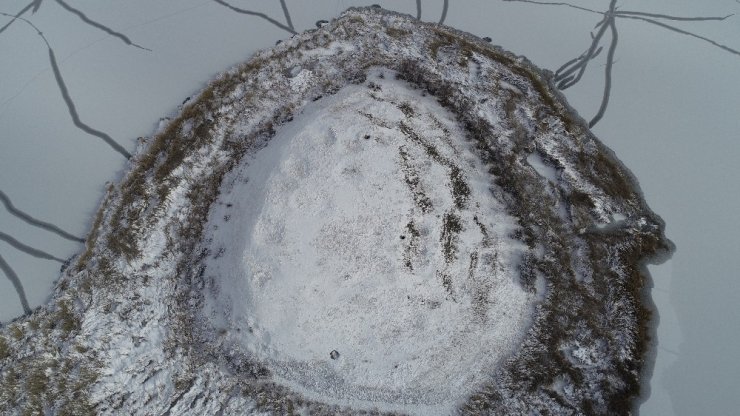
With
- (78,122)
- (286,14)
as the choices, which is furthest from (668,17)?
(78,122)

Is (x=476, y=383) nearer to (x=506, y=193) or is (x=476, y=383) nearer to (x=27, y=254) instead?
(x=506, y=193)

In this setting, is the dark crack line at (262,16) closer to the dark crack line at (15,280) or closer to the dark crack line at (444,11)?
the dark crack line at (444,11)

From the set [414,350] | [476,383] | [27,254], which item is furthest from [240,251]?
[476,383]

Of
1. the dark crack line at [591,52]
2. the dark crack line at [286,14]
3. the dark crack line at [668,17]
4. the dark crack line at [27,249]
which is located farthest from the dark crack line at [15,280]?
the dark crack line at [668,17]

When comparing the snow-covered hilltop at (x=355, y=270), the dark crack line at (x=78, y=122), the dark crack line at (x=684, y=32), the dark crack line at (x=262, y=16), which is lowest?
the snow-covered hilltop at (x=355, y=270)

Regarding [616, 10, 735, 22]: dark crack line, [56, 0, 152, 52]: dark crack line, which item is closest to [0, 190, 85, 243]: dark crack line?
[56, 0, 152, 52]: dark crack line

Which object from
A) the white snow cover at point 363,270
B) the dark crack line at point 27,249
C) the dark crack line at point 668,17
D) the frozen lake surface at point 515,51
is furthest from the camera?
the dark crack line at point 668,17

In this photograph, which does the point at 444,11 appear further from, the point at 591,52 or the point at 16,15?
the point at 16,15
